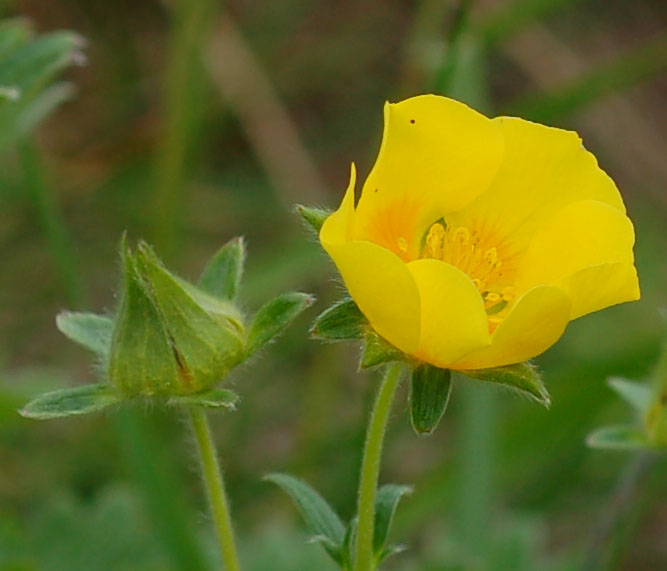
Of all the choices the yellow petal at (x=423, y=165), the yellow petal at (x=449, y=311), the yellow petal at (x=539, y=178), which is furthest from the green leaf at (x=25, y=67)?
the yellow petal at (x=449, y=311)

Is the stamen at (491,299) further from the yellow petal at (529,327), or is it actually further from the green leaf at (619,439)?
the green leaf at (619,439)

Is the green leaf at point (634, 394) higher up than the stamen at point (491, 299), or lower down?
lower down

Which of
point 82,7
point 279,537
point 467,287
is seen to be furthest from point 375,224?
point 82,7

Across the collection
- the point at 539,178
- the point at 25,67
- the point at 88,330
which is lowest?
the point at 88,330

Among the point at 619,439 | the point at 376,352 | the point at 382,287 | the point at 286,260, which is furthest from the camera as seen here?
the point at 286,260

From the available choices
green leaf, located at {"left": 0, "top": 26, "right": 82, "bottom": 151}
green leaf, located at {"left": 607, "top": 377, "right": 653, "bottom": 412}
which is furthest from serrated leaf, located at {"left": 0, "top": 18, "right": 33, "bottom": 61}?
green leaf, located at {"left": 607, "top": 377, "right": 653, "bottom": 412}

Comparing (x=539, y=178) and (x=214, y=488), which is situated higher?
(x=539, y=178)

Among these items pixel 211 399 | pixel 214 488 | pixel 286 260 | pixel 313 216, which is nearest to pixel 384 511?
pixel 214 488

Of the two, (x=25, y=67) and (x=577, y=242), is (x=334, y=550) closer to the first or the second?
(x=577, y=242)
